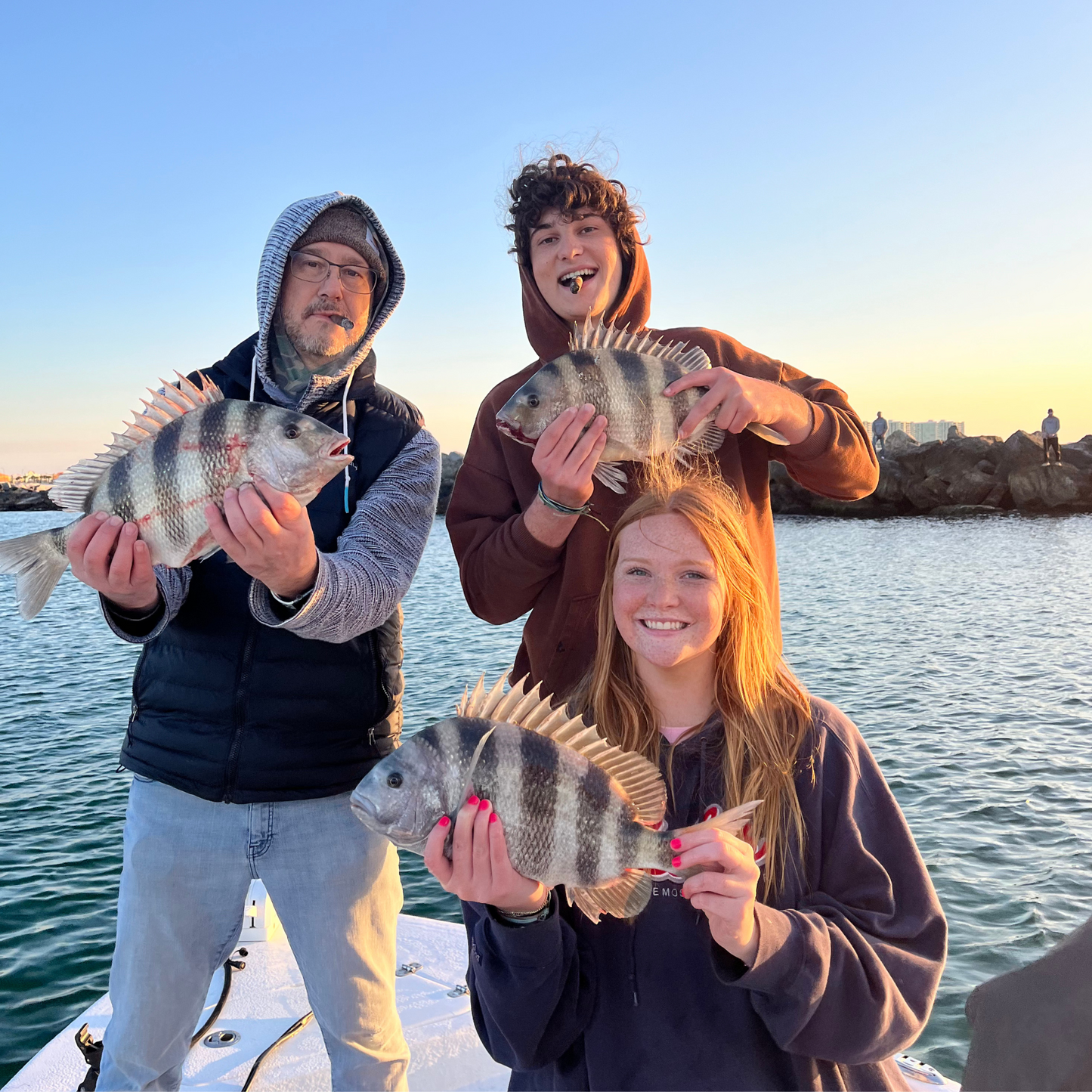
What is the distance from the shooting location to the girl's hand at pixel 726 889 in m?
2.06

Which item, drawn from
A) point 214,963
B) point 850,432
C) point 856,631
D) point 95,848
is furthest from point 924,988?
point 856,631

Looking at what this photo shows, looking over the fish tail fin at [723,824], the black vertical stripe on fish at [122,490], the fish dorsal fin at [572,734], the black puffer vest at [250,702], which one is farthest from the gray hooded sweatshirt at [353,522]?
the fish tail fin at [723,824]

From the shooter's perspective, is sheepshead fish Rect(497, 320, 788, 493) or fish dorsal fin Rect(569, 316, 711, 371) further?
fish dorsal fin Rect(569, 316, 711, 371)

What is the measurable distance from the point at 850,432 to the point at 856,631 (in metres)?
20.3

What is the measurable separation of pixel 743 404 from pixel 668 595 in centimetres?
68

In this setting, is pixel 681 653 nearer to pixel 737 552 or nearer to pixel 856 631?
pixel 737 552

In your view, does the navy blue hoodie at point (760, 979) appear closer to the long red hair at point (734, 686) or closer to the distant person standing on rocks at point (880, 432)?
the long red hair at point (734, 686)

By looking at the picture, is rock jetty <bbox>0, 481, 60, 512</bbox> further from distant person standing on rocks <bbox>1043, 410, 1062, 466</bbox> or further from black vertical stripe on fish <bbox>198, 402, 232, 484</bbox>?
black vertical stripe on fish <bbox>198, 402, 232, 484</bbox>

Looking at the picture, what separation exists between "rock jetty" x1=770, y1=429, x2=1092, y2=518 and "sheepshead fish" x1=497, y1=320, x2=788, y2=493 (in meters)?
53.2

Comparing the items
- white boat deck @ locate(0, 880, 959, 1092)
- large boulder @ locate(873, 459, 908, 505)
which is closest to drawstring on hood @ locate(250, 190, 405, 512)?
white boat deck @ locate(0, 880, 959, 1092)

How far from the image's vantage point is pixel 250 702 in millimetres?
3168

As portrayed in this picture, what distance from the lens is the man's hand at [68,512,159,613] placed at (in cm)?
280

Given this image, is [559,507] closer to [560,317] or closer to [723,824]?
[560,317]

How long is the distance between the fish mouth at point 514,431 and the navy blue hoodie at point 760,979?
1.38m
